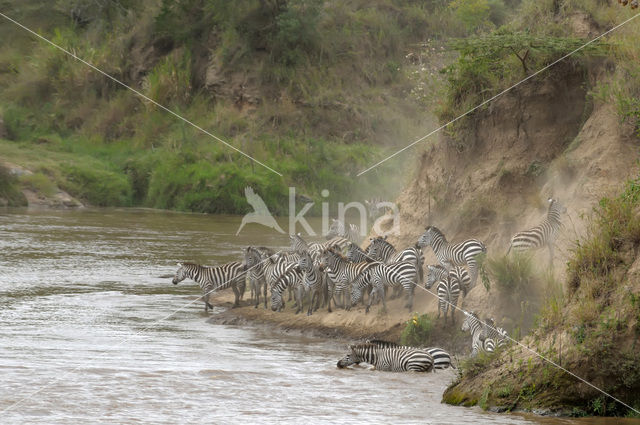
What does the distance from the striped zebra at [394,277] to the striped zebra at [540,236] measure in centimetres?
184

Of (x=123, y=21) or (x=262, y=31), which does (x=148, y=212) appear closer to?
(x=262, y=31)

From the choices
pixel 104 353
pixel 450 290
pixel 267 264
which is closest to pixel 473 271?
pixel 450 290

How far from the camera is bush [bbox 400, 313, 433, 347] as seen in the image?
15852 millimetres

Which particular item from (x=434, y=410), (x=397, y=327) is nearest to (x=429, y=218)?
(x=397, y=327)

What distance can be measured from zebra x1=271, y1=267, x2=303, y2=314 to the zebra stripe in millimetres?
3967

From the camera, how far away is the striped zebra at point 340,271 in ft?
58.9

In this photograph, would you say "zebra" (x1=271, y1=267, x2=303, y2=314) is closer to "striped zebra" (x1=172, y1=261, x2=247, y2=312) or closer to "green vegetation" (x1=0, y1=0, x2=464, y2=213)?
"striped zebra" (x1=172, y1=261, x2=247, y2=312)

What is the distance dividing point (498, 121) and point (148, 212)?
24.6 meters

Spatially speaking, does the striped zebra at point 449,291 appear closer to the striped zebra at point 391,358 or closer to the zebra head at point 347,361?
the striped zebra at point 391,358

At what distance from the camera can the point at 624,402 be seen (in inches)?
419

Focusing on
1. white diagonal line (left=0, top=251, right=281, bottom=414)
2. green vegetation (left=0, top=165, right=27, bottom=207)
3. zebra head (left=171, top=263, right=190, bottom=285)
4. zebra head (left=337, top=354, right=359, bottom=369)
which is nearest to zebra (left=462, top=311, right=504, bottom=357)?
zebra head (left=337, top=354, right=359, bottom=369)

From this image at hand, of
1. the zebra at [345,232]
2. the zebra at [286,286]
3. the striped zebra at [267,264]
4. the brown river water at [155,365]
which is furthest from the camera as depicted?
the zebra at [345,232]

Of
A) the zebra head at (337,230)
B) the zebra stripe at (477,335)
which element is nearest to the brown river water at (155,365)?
the zebra stripe at (477,335)

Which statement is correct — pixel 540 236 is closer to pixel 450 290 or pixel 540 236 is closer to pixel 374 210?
pixel 450 290
